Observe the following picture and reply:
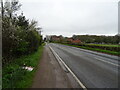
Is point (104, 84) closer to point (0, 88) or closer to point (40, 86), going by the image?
point (40, 86)

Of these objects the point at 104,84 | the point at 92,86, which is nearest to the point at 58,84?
the point at 92,86

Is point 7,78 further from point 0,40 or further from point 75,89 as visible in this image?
point 75,89

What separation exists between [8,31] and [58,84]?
5.56m

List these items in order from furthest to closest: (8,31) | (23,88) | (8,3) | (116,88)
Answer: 1. (8,3)
2. (8,31)
3. (116,88)
4. (23,88)

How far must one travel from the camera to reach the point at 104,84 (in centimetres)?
521

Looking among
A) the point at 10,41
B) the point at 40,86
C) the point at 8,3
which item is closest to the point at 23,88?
the point at 40,86

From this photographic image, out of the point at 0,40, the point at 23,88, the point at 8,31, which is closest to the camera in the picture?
the point at 23,88

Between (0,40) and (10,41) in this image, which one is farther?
(10,41)

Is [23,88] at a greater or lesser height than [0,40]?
lesser

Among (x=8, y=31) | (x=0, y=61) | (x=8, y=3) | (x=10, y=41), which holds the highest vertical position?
(x=8, y=3)

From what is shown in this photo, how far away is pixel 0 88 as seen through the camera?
4.60 meters

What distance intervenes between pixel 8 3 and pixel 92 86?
23.3 m

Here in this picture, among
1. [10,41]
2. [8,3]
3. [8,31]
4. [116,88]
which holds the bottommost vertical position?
[116,88]

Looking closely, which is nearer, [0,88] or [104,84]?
[0,88]
